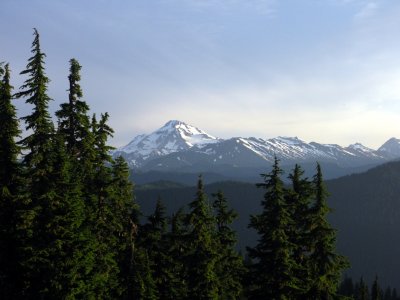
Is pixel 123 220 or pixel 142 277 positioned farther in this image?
pixel 142 277

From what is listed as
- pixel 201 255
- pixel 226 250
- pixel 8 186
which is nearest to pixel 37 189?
pixel 8 186

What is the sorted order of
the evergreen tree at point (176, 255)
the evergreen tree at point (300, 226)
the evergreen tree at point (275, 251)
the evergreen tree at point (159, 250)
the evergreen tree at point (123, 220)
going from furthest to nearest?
the evergreen tree at point (176, 255) < the evergreen tree at point (159, 250) < the evergreen tree at point (123, 220) < the evergreen tree at point (300, 226) < the evergreen tree at point (275, 251)

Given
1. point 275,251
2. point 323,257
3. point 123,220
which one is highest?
point 123,220

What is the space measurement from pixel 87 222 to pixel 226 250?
47.7ft

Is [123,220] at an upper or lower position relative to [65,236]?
upper

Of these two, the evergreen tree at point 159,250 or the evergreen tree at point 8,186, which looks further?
the evergreen tree at point 159,250

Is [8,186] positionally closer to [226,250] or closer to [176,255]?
[176,255]

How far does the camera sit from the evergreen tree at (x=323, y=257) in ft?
96.5

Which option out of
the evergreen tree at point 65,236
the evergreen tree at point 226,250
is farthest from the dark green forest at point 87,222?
the evergreen tree at point 226,250

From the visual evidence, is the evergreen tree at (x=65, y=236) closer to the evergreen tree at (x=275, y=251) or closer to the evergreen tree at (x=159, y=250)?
the evergreen tree at (x=275, y=251)

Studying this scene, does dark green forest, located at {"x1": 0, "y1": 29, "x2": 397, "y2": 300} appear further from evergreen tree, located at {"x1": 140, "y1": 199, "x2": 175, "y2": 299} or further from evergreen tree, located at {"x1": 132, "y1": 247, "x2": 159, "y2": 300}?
→ evergreen tree, located at {"x1": 140, "y1": 199, "x2": 175, "y2": 299}

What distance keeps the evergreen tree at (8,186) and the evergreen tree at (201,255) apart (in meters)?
12.4

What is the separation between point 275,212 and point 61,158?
13.8m

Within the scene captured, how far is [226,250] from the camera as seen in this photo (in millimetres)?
40156
